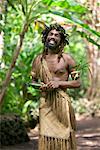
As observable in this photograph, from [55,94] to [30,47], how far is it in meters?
6.58

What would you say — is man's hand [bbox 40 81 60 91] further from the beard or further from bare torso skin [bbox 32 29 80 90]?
the beard

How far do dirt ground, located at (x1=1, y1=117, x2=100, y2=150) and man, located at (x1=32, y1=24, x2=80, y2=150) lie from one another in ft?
11.5

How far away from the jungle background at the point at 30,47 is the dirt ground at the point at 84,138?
621mm

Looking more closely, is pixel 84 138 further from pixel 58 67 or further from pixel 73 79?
pixel 58 67

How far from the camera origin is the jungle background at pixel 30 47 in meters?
6.58

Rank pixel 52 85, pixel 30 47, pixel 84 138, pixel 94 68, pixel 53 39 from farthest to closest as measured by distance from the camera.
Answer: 1. pixel 94 68
2. pixel 30 47
3. pixel 84 138
4. pixel 53 39
5. pixel 52 85

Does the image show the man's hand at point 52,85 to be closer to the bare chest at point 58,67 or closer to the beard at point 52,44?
the bare chest at point 58,67

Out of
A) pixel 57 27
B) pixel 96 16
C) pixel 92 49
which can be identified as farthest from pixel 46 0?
pixel 92 49

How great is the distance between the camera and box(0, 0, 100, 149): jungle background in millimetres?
6584

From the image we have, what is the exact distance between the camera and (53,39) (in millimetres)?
4816

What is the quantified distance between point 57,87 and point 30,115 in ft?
17.6

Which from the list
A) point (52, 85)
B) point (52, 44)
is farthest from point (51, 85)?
point (52, 44)

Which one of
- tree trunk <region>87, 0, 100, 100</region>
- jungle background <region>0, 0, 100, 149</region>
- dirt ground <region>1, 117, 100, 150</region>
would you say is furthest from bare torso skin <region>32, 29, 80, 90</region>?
tree trunk <region>87, 0, 100, 100</region>

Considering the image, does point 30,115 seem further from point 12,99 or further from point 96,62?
point 96,62
